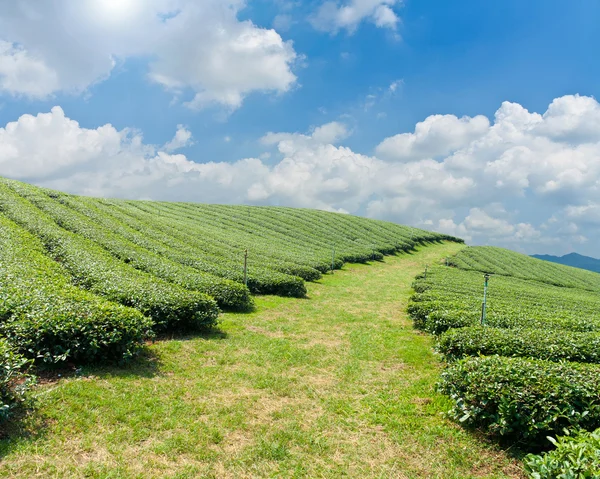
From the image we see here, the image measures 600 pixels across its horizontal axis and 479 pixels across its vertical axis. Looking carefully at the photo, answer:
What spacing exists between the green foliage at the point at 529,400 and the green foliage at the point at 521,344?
2302 mm

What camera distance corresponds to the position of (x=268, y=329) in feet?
48.8

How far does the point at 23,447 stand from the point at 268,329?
9.50 m

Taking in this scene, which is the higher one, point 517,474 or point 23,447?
Answer: point 517,474

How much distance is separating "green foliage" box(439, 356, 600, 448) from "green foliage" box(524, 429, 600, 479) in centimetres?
133

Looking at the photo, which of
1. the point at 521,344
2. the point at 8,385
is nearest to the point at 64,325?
the point at 8,385

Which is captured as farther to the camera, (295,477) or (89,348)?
(89,348)

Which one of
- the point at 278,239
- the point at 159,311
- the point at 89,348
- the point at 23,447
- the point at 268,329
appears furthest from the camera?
the point at 278,239

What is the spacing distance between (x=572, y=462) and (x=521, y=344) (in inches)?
243

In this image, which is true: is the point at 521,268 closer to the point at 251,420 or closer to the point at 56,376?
the point at 251,420

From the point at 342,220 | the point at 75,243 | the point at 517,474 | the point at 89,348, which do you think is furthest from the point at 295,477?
the point at 342,220

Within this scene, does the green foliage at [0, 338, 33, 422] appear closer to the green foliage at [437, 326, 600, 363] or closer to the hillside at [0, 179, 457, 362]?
the hillside at [0, 179, 457, 362]

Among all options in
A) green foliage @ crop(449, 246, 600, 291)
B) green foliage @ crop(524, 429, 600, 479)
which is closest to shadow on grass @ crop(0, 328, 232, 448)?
green foliage @ crop(524, 429, 600, 479)

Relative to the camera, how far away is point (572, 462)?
193 inches

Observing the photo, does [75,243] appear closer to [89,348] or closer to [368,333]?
[89,348]
